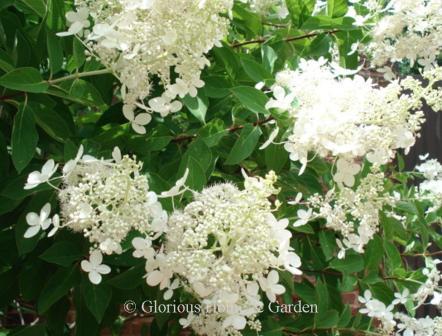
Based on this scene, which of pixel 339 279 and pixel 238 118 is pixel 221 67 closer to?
pixel 238 118

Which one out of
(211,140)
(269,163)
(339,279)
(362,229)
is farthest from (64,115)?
(339,279)

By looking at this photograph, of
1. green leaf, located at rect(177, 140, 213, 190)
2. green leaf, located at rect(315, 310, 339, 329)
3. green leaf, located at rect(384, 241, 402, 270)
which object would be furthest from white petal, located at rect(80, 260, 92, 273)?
green leaf, located at rect(384, 241, 402, 270)

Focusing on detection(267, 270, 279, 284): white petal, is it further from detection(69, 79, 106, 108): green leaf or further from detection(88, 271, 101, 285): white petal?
detection(69, 79, 106, 108): green leaf

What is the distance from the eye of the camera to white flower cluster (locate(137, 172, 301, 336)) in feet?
2.62

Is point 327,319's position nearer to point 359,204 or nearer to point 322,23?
point 359,204

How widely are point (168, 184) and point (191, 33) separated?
29 centimetres

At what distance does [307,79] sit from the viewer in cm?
106

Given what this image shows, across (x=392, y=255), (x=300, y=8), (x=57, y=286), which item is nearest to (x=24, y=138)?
(x=57, y=286)

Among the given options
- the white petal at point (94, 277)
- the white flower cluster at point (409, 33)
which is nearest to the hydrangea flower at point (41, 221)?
the white petal at point (94, 277)

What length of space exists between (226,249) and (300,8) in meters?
0.81

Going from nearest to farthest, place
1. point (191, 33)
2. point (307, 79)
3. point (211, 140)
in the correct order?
point (191, 33) → point (307, 79) → point (211, 140)

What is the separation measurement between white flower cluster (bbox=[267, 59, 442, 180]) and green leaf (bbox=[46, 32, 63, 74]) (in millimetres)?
418

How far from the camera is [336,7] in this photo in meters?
1.46

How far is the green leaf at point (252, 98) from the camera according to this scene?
1152mm
